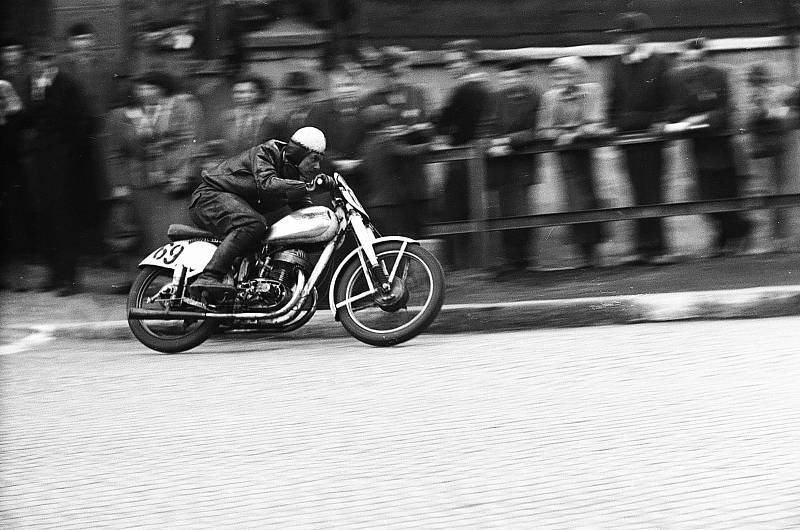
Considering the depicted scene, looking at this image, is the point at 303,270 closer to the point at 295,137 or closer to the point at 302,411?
the point at 295,137

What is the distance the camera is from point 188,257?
28.6 ft

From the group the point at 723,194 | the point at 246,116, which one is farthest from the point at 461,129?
the point at 723,194

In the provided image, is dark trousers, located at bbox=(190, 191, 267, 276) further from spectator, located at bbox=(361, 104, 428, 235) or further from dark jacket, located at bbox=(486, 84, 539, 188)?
dark jacket, located at bbox=(486, 84, 539, 188)

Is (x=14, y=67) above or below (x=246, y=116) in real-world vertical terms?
above

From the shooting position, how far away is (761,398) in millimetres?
6234

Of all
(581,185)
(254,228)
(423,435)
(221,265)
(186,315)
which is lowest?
(186,315)

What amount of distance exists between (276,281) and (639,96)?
361 centimetres

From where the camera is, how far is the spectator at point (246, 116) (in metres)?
10.1

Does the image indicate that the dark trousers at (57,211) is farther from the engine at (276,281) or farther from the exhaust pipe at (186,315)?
the engine at (276,281)

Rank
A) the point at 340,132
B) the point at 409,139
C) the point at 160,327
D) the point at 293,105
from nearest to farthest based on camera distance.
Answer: the point at 160,327
the point at 340,132
the point at 293,105
the point at 409,139

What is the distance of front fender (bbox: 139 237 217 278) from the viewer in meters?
8.68

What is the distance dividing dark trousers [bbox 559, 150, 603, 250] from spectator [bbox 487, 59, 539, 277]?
0.27 metres

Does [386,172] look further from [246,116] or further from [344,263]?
[344,263]

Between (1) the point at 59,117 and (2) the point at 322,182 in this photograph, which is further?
(1) the point at 59,117
